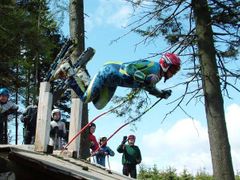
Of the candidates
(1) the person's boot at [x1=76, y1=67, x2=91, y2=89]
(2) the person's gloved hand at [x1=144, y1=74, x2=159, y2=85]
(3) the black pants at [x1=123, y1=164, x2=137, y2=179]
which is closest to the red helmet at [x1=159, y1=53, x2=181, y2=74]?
(2) the person's gloved hand at [x1=144, y1=74, x2=159, y2=85]

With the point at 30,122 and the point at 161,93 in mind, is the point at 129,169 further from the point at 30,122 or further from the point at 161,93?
the point at 161,93

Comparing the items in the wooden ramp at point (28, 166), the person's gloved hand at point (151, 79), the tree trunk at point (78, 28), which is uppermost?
the tree trunk at point (78, 28)

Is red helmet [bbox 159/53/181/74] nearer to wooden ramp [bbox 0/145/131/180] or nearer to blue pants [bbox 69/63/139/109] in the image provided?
blue pants [bbox 69/63/139/109]

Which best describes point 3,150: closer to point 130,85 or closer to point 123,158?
point 130,85

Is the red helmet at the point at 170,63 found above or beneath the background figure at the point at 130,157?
above

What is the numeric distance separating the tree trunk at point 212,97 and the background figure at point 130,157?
180 cm

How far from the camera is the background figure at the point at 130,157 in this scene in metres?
11.2

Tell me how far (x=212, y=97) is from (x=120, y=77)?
15.7 feet

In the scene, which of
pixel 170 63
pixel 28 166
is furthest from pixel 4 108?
pixel 170 63

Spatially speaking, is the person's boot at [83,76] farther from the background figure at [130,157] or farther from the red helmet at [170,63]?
the background figure at [130,157]

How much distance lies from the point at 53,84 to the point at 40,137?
0.84 metres

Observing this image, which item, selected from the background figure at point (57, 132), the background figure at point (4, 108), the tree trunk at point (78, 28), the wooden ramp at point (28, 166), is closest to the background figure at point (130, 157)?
the tree trunk at point (78, 28)

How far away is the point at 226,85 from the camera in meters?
11.5

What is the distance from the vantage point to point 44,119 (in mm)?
6695
